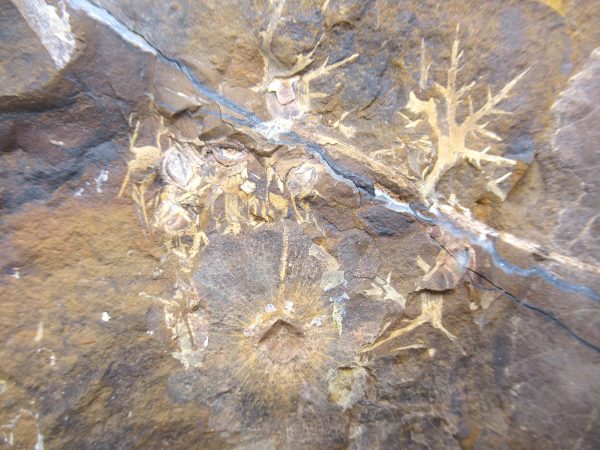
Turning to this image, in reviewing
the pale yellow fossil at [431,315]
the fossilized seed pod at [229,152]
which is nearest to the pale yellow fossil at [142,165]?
the fossilized seed pod at [229,152]

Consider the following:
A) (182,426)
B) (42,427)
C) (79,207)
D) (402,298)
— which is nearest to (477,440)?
(402,298)

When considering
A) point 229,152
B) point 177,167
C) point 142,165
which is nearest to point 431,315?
point 229,152

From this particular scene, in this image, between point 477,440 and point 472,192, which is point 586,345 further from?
point 472,192

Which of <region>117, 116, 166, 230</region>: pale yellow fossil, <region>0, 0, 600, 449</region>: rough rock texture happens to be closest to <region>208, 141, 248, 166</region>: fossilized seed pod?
<region>0, 0, 600, 449</region>: rough rock texture

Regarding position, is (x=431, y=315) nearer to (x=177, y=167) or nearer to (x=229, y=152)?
(x=229, y=152)

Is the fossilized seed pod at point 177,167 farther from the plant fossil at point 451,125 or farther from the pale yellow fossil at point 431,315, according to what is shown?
the pale yellow fossil at point 431,315
